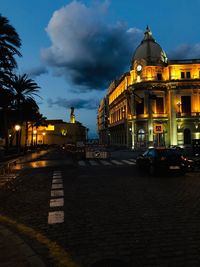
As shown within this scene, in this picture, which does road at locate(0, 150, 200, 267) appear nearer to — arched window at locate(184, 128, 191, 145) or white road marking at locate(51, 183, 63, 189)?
white road marking at locate(51, 183, 63, 189)

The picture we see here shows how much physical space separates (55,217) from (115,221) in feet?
5.08

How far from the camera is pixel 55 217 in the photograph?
7.03 metres

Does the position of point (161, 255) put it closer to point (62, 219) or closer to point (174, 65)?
point (62, 219)

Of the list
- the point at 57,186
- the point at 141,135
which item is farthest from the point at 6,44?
the point at 141,135

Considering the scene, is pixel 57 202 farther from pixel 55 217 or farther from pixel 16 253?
pixel 16 253

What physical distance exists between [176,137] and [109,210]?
51601mm

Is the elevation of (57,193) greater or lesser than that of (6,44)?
lesser

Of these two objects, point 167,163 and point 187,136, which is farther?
point 187,136

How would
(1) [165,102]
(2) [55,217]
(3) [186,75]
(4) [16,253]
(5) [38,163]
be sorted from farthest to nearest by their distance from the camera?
(1) [165,102]
(3) [186,75]
(5) [38,163]
(2) [55,217]
(4) [16,253]

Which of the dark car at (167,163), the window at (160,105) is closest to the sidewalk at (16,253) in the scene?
the dark car at (167,163)

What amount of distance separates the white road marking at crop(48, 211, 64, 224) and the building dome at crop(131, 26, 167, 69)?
54.1 meters

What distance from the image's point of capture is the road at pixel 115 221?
4.62 m

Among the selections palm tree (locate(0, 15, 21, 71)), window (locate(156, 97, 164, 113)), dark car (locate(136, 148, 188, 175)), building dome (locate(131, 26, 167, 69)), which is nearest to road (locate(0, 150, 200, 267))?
dark car (locate(136, 148, 188, 175))

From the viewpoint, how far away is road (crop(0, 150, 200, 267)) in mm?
4617
